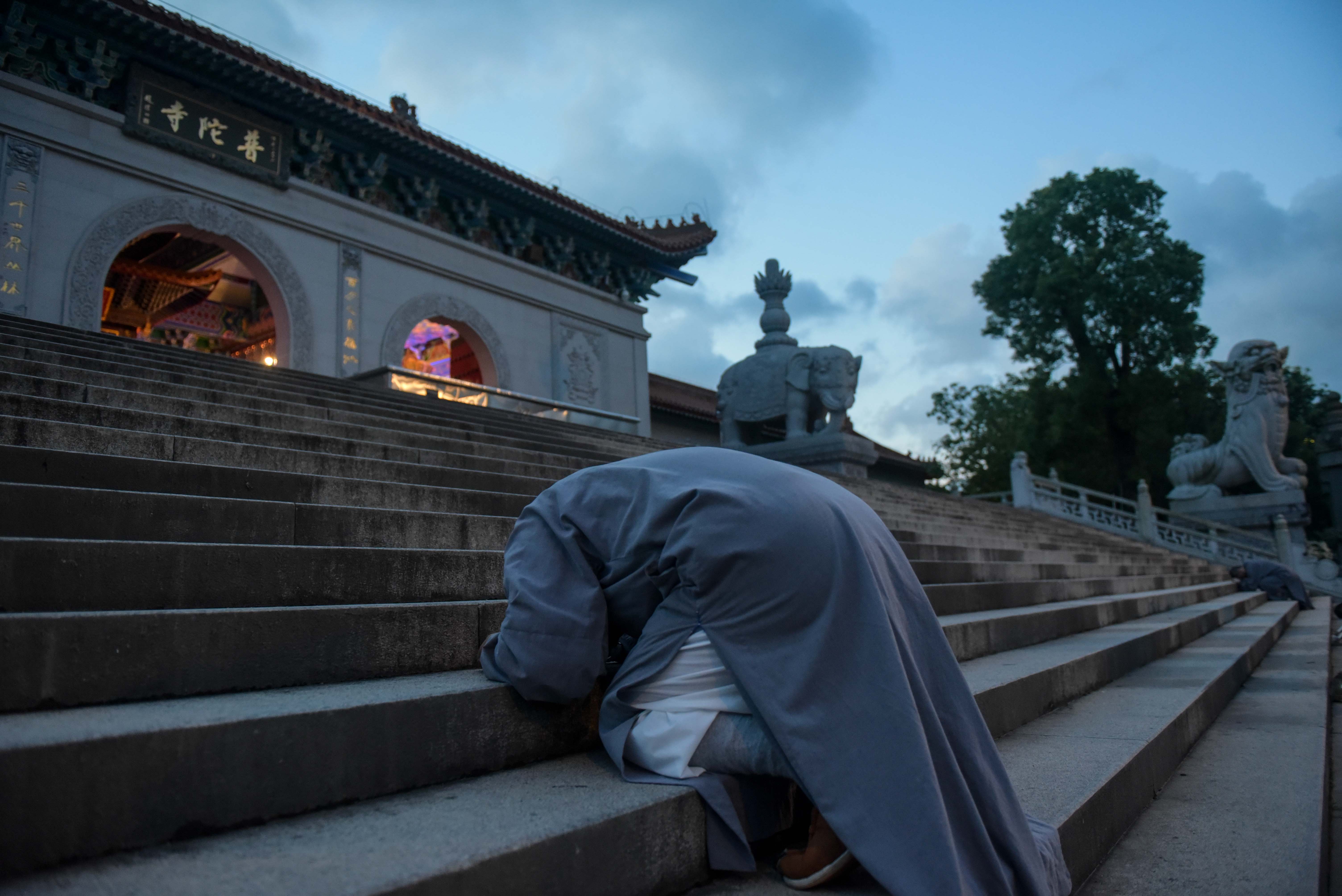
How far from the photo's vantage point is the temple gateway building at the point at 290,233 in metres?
9.03

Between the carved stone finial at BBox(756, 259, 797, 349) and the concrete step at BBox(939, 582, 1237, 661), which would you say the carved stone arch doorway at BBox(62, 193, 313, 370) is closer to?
the carved stone finial at BBox(756, 259, 797, 349)

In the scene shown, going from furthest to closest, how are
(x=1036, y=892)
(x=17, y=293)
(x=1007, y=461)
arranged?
(x=1007, y=461), (x=17, y=293), (x=1036, y=892)

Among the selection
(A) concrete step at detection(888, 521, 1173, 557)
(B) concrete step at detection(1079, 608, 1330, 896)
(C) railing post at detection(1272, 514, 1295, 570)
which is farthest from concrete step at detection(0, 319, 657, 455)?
(C) railing post at detection(1272, 514, 1295, 570)

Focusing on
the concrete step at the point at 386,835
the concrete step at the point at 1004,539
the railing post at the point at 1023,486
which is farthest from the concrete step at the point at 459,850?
the railing post at the point at 1023,486

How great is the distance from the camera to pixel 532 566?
172 centimetres

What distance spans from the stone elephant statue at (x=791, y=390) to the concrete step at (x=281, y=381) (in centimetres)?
283

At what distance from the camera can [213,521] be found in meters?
2.39

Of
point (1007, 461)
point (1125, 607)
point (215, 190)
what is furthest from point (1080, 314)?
point (215, 190)

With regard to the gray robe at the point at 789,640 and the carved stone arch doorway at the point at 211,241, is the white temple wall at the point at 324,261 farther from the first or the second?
the gray robe at the point at 789,640

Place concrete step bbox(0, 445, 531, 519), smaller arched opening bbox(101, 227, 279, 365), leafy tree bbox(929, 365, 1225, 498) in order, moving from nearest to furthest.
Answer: concrete step bbox(0, 445, 531, 519) → smaller arched opening bbox(101, 227, 279, 365) → leafy tree bbox(929, 365, 1225, 498)

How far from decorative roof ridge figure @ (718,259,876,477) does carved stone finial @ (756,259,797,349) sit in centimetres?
1

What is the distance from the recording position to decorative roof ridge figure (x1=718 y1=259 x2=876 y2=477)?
10.8 metres

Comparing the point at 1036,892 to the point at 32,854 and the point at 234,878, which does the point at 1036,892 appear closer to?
the point at 234,878

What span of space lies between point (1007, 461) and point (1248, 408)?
10750mm
